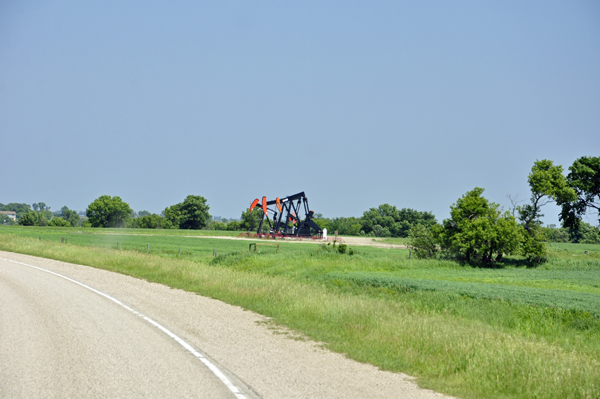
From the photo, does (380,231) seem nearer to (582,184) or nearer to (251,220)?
(251,220)

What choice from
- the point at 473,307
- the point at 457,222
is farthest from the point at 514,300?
the point at 457,222

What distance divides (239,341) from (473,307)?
9.66 metres

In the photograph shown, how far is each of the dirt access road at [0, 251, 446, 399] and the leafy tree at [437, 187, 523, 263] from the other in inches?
980

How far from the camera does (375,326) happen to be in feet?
41.8

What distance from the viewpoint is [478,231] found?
35625 mm

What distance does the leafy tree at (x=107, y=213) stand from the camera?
146m

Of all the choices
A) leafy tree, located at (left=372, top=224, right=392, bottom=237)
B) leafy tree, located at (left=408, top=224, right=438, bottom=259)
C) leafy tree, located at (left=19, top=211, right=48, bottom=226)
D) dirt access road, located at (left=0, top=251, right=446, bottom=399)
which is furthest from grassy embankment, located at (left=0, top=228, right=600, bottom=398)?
leafy tree, located at (left=19, top=211, right=48, bottom=226)

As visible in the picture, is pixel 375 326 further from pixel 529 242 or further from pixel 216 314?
pixel 529 242

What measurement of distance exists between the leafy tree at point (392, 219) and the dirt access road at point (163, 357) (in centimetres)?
12627

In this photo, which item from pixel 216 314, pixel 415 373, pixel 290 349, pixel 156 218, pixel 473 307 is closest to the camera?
pixel 415 373

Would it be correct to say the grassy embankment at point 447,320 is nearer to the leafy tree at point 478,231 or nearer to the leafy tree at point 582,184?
the leafy tree at point 478,231

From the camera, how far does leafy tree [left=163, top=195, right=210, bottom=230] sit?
148m

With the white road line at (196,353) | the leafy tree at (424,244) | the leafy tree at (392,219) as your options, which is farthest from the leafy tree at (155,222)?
the white road line at (196,353)

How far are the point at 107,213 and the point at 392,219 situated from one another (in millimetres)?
85123
